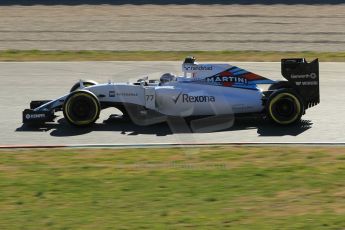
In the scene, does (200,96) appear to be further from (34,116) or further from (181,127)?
(34,116)

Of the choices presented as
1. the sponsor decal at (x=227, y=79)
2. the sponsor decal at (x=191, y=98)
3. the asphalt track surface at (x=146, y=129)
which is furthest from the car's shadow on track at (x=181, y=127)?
the sponsor decal at (x=227, y=79)

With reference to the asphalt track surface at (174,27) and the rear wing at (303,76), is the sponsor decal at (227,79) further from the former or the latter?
the asphalt track surface at (174,27)

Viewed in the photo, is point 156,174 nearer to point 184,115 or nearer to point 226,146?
point 226,146

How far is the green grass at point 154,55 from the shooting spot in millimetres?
20734

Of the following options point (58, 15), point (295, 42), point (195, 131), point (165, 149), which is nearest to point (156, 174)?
point (165, 149)

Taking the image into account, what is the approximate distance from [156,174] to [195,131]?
2.77m

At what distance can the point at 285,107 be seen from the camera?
43.4 feet

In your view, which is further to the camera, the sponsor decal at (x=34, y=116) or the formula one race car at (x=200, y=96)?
the sponsor decal at (x=34, y=116)

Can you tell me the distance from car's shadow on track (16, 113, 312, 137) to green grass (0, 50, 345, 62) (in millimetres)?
7007

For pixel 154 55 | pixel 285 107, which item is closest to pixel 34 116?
pixel 285 107

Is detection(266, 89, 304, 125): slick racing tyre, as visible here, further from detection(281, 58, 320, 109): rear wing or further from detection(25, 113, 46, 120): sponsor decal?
detection(25, 113, 46, 120): sponsor decal

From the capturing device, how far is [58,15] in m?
29.4

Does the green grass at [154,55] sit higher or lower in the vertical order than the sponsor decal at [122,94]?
higher

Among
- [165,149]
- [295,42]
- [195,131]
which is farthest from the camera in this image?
[295,42]
